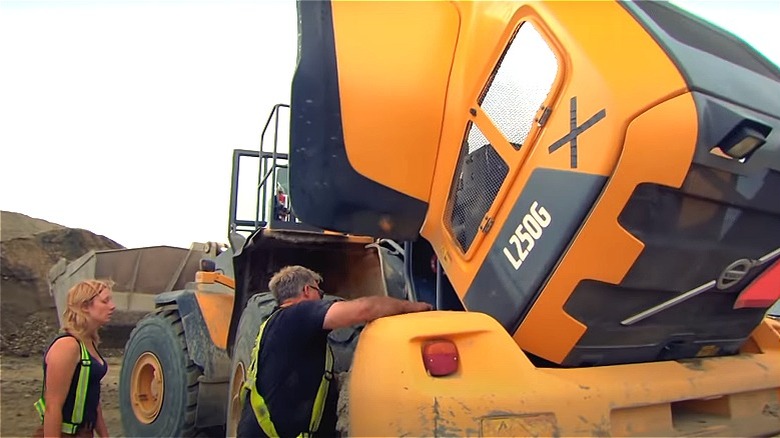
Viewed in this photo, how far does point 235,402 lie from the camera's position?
351 centimetres

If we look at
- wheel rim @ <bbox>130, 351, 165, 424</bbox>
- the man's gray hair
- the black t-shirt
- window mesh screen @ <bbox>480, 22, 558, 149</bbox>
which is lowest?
wheel rim @ <bbox>130, 351, 165, 424</bbox>

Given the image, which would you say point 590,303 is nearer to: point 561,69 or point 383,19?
point 561,69

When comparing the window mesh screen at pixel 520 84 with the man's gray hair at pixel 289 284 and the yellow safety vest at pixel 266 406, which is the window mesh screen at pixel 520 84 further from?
the yellow safety vest at pixel 266 406

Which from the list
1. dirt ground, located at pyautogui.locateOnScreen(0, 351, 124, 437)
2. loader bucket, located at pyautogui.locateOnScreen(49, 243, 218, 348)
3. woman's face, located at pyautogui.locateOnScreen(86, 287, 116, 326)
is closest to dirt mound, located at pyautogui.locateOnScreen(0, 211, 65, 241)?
dirt ground, located at pyautogui.locateOnScreen(0, 351, 124, 437)

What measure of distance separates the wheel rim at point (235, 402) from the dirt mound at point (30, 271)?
412 inches

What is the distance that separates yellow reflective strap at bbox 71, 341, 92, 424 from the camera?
296 cm

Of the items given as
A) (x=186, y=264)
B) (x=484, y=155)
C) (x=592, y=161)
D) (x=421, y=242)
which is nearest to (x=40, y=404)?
(x=421, y=242)

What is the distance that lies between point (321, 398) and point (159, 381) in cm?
235

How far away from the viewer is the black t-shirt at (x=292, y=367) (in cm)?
259

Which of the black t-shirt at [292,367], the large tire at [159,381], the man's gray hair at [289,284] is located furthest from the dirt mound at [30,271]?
the black t-shirt at [292,367]

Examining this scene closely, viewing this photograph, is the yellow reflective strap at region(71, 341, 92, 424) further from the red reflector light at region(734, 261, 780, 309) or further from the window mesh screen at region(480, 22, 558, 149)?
the red reflector light at region(734, 261, 780, 309)

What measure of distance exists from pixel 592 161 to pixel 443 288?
111cm

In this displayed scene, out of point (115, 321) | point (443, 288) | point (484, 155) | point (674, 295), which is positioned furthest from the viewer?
point (115, 321)

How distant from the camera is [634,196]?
2.07 m
